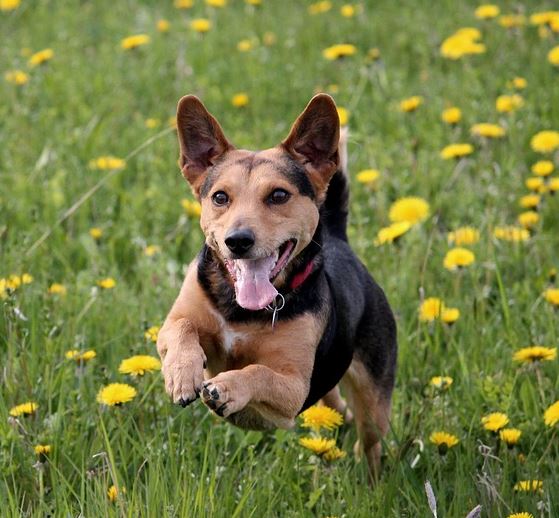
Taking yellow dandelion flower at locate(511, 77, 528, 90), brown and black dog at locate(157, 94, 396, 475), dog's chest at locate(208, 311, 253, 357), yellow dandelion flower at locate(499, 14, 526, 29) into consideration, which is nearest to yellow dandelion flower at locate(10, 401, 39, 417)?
brown and black dog at locate(157, 94, 396, 475)

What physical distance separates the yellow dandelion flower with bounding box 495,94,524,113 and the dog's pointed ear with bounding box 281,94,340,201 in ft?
12.2

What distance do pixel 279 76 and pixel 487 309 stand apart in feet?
12.0

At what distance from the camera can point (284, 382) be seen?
439 centimetres

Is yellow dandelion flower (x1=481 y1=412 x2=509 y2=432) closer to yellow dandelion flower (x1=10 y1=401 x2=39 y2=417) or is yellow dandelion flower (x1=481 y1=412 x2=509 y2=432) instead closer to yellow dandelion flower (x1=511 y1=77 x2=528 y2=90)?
yellow dandelion flower (x1=10 y1=401 x2=39 y2=417)

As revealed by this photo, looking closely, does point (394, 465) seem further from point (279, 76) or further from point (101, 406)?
point (279, 76)

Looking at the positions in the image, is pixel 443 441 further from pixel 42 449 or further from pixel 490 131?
pixel 490 131

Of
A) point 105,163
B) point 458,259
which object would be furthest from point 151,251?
point 458,259

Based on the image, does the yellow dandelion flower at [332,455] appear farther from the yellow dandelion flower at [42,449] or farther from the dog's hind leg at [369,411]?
the yellow dandelion flower at [42,449]

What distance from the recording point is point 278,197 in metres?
4.67

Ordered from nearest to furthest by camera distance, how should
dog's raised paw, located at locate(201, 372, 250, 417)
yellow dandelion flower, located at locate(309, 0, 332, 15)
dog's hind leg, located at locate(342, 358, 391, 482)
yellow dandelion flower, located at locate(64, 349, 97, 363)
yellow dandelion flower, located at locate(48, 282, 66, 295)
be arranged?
1. dog's raised paw, located at locate(201, 372, 250, 417)
2. yellow dandelion flower, located at locate(64, 349, 97, 363)
3. dog's hind leg, located at locate(342, 358, 391, 482)
4. yellow dandelion flower, located at locate(48, 282, 66, 295)
5. yellow dandelion flower, located at locate(309, 0, 332, 15)

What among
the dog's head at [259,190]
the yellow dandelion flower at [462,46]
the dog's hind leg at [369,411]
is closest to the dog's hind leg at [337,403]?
the dog's hind leg at [369,411]

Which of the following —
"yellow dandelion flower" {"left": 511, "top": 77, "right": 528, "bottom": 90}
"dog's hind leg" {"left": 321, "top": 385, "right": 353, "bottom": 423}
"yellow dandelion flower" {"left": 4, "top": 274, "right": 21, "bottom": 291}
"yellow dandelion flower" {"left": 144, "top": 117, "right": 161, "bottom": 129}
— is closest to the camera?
"yellow dandelion flower" {"left": 4, "top": 274, "right": 21, "bottom": 291}

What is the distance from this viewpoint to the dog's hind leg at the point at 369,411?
18.2ft

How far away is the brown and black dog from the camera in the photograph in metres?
4.32
